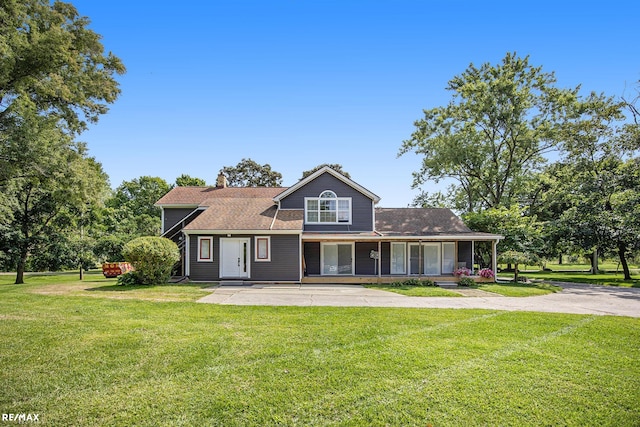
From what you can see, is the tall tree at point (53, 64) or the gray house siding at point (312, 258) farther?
the gray house siding at point (312, 258)

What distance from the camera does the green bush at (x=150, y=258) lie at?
15.2 metres

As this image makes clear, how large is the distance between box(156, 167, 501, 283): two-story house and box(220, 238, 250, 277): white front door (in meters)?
0.05

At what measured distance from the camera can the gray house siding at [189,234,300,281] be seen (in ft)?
59.3

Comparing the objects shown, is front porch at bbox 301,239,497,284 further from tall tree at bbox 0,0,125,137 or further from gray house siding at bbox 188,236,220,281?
tall tree at bbox 0,0,125,137

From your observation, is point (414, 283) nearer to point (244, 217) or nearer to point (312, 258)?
point (312, 258)

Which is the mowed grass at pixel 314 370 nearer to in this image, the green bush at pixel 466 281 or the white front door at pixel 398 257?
the green bush at pixel 466 281

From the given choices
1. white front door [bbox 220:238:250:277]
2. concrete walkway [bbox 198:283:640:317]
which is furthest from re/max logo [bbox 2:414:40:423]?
white front door [bbox 220:238:250:277]

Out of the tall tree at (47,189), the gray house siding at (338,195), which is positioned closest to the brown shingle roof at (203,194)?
the gray house siding at (338,195)

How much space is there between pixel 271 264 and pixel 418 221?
10834 mm

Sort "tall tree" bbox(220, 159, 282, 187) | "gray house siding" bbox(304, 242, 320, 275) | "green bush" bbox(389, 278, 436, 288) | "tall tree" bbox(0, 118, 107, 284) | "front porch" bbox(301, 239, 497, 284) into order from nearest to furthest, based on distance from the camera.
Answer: "tall tree" bbox(0, 118, 107, 284)
"green bush" bbox(389, 278, 436, 288)
"front porch" bbox(301, 239, 497, 284)
"gray house siding" bbox(304, 242, 320, 275)
"tall tree" bbox(220, 159, 282, 187)

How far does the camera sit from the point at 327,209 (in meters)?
20.8

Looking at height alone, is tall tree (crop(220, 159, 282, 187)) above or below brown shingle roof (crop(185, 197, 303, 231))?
above

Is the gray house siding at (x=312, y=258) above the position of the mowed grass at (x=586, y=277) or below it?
above

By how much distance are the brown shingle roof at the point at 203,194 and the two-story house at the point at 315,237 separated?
157 mm
